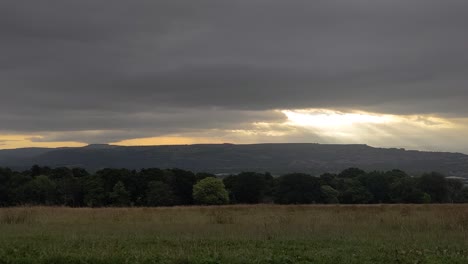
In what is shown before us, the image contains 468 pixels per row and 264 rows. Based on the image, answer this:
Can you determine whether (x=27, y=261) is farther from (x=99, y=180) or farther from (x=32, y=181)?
(x=32, y=181)

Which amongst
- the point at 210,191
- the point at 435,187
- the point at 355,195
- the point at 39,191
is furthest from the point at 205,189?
the point at 435,187

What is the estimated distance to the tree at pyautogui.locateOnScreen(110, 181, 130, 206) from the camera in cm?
5975

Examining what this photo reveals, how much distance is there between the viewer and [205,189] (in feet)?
196

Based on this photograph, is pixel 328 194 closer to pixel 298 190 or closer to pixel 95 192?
pixel 298 190

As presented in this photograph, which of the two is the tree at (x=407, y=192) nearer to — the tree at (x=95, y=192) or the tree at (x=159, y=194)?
the tree at (x=159, y=194)

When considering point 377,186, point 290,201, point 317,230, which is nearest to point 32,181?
point 290,201

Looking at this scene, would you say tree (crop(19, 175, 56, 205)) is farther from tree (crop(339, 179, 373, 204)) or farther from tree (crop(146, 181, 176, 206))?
tree (crop(339, 179, 373, 204))

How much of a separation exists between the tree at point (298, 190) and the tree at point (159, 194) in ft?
47.9

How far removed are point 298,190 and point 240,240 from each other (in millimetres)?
53755

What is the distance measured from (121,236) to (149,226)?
414cm

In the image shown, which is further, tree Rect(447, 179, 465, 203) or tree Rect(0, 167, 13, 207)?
tree Rect(447, 179, 465, 203)

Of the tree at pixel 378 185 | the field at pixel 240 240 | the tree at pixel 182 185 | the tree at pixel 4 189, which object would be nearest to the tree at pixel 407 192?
the tree at pixel 378 185

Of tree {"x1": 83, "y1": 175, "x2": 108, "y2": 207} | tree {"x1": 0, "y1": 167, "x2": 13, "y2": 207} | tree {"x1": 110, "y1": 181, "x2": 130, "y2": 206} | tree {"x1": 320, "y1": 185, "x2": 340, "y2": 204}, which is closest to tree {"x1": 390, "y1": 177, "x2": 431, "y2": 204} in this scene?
tree {"x1": 320, "y1": 185, "x2": 340, "y2": 204}

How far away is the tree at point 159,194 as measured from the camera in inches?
2393
